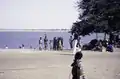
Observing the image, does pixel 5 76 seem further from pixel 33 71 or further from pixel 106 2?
pixel 106 2

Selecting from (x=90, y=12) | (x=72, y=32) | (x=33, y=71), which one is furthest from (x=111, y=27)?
(x=33, y=71)

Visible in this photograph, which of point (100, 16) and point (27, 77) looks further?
point (100, 16)

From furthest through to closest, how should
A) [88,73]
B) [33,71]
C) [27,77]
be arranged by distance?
[33,71] → [88,73] → [27,77]

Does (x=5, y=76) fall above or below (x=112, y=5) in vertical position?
below

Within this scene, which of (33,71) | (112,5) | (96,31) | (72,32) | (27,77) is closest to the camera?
(27,77)

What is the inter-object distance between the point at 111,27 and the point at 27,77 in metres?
36.4

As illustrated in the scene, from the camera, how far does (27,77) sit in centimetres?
1495

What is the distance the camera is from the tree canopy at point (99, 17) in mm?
49469

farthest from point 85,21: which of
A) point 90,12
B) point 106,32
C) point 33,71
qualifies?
point 33,71

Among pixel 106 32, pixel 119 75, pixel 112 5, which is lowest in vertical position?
pixel 119 75

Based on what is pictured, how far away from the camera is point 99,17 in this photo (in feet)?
169

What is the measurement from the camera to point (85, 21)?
55375 mm

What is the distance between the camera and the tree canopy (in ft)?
162

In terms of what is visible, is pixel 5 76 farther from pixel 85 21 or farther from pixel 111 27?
pixel 85 21
